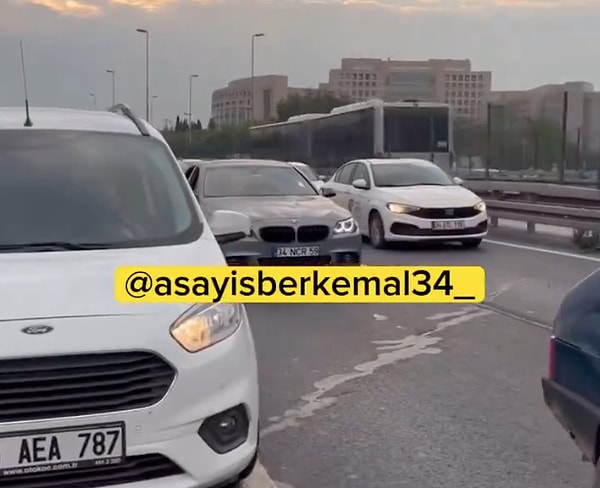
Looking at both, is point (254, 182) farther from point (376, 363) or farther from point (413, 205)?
point (376, 363)

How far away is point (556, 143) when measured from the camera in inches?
965

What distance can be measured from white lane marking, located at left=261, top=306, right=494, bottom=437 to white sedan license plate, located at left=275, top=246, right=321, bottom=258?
1.56 m

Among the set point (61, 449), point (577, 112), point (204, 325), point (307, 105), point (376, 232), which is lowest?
point (376, 232)

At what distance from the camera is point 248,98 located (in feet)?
254

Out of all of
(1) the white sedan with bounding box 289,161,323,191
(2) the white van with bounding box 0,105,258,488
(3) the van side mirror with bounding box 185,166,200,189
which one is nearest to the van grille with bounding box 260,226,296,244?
(1) the white sedan with bounding box 289,161,323,191

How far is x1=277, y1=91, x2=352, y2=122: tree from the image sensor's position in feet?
242

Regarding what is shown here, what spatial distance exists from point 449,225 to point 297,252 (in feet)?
15.3

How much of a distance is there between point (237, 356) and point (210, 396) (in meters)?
0.23

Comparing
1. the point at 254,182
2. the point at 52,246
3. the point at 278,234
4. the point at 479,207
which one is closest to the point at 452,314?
the point at 278,234

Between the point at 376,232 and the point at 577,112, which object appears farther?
the point at 577,112

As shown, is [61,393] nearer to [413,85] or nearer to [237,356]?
[237,356]

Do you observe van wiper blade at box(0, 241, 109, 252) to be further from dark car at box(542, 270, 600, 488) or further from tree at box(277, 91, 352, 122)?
tree at box(277, 91, 352, 122)

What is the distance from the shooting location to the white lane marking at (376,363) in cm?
534

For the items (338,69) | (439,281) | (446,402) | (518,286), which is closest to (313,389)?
(446,402)
